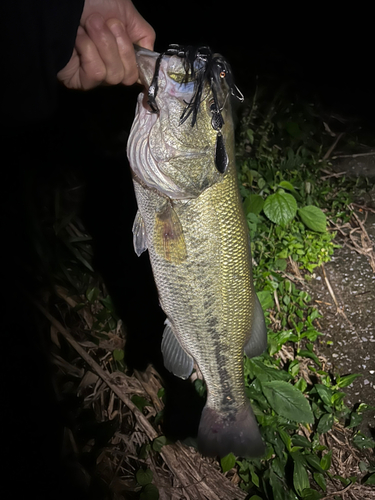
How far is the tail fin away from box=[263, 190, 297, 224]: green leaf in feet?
5.82

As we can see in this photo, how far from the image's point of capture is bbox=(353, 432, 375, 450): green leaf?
285 cm

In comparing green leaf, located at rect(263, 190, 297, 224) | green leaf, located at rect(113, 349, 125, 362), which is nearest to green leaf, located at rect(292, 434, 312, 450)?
green leaf, located at rect(113, 349, 125, 362)

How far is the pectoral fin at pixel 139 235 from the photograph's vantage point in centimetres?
161

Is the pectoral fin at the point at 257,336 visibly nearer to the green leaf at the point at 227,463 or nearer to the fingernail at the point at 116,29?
the green leaf at the point at 227,463

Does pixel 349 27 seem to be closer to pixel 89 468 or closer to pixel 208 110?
pixel 208 110

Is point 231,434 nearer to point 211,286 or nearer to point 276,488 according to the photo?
point 211,286

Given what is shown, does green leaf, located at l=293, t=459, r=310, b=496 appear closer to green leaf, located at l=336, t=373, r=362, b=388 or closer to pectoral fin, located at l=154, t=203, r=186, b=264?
green leaf, located at l=336, t=373, r=362, b=388

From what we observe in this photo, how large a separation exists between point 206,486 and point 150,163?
2.23 m

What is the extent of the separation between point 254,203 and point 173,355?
6.05ft

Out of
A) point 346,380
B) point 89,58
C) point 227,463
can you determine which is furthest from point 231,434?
point 89,58

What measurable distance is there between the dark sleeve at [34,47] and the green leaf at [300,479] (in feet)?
8.46

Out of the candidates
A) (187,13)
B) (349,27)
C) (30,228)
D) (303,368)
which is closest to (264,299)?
(303,368)

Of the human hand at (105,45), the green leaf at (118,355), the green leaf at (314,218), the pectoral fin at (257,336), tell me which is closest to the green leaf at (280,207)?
the green leaf at (314,218)

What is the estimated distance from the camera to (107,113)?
3520 millimetres
